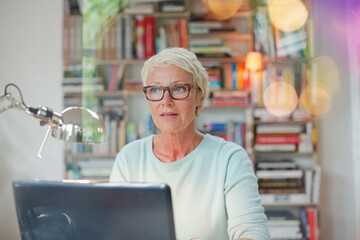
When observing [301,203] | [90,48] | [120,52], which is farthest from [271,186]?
[90,48]

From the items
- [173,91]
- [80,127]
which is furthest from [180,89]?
[80,127]

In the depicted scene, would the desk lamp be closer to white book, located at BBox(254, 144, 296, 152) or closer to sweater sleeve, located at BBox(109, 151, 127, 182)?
sweater sleeve, located at BBox(109, 151, 127, 182)

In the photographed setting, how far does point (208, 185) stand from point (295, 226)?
228 cm

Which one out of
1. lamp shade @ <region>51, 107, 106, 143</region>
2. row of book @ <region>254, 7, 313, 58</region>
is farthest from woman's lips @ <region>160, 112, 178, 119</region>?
row of book @ <region>254, 7, 313, 58</region>

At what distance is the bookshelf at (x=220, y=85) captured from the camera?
128 inches

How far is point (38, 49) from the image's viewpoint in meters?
3.32

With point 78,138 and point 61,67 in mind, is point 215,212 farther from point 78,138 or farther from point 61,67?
point 61,67

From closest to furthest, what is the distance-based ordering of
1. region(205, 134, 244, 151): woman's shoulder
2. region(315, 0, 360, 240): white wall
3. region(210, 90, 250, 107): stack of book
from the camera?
region(205, 134, 244, 151): woman's shoulder, region(315, 0, 360, 240): white wall, region(210, 90, 250, 107): stack of book

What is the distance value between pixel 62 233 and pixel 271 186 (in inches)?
106

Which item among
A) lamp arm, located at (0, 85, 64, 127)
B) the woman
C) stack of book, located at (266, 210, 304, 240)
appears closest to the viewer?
lamp arm, located at (0, 85, 64, 127)

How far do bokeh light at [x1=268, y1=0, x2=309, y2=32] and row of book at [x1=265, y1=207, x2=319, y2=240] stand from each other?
1559 mm

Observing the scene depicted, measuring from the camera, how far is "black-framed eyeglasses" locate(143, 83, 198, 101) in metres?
1.20

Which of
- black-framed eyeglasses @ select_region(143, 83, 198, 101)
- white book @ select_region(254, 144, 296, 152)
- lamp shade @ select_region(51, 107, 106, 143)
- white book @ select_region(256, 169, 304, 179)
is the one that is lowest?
white book @ select_region(256, 169, 304, 179)

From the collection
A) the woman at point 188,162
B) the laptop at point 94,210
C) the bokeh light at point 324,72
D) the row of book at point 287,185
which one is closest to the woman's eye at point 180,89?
the woman at point 188,162
